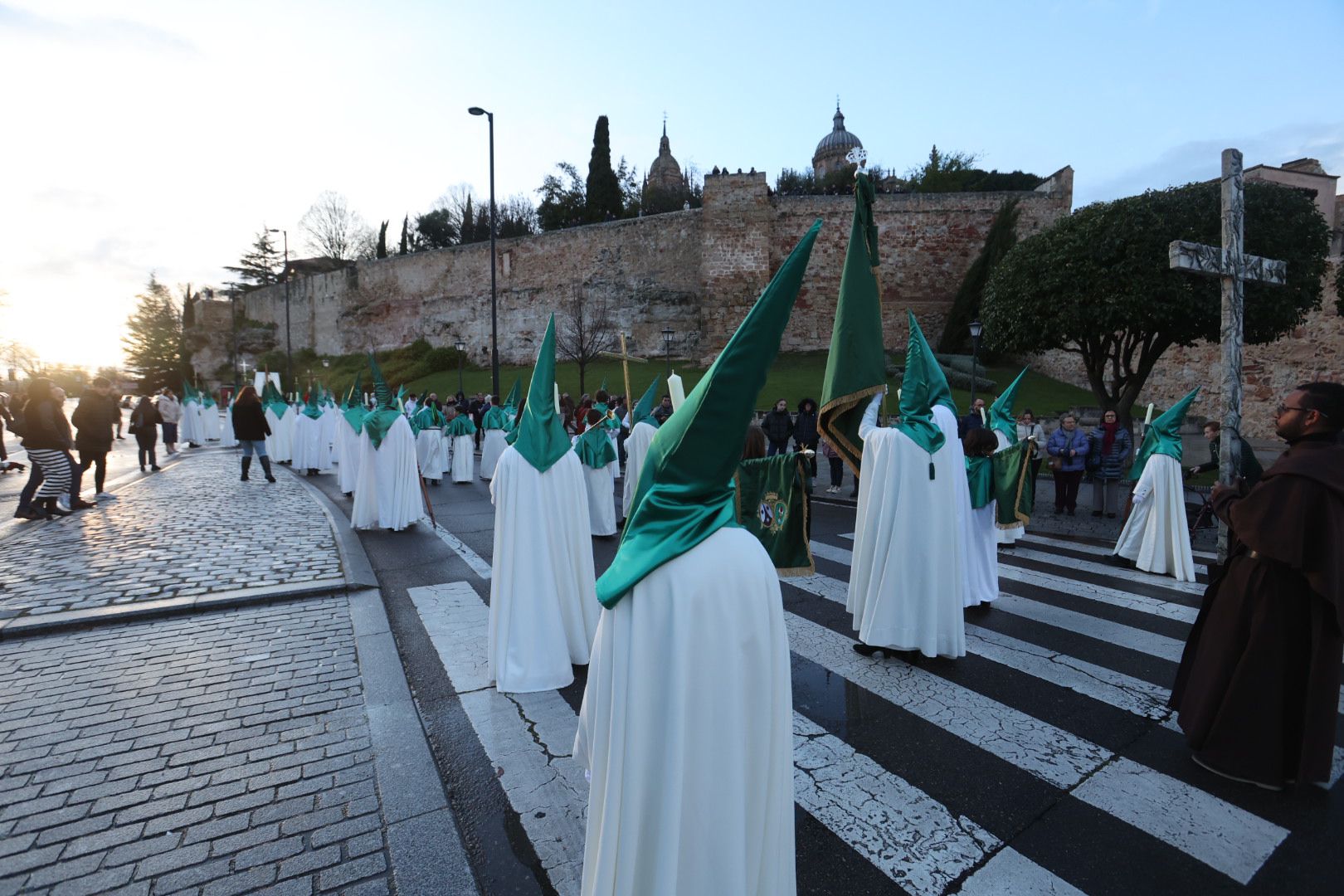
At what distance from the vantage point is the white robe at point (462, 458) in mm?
15547

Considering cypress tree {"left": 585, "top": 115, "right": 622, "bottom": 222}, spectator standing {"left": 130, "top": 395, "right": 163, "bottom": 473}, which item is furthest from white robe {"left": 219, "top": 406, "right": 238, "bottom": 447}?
cypress tree {"left": 585, "top": 115, "right": 622, "bottom": 222}

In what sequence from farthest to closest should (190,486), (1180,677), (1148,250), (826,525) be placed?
(1148,250) → (190,486) → (826,525) → (1180,677)

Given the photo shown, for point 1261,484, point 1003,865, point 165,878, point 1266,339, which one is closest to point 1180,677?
point 1261,484

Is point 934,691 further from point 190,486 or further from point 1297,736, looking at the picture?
point 190,486

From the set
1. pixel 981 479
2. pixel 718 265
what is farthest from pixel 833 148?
pixel 981 479

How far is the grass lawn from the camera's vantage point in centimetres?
2675

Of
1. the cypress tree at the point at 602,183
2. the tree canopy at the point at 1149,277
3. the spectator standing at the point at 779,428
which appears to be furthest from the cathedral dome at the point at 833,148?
the spectator standing at the point at 779,428

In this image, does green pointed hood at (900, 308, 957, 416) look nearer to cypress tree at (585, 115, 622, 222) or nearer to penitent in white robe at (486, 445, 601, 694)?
penitent in white robe at (486, 445, 601, 694)

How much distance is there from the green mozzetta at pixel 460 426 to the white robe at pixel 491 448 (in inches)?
17.4

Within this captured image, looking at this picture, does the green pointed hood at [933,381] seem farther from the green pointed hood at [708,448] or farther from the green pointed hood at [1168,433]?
the green pointed hood at [1168,433]

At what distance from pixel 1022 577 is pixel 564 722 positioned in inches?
229

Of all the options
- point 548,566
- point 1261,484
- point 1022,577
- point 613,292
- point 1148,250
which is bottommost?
point 1022,577

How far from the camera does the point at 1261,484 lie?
3.32 meters

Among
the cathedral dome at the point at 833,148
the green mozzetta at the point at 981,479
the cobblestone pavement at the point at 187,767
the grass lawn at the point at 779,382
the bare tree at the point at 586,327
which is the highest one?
the cathedral dome at the point at 833,148
